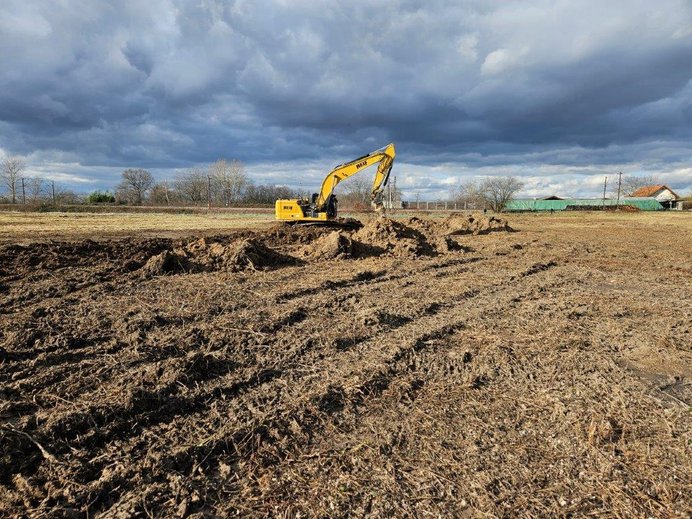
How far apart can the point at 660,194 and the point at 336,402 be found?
12422cm

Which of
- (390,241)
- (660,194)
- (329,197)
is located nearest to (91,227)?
(329,197)

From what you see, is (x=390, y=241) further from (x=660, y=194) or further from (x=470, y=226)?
(x=660, y=194)

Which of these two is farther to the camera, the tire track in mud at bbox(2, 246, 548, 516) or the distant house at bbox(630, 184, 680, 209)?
the distant house at bbox(630, 184, 680, 209)

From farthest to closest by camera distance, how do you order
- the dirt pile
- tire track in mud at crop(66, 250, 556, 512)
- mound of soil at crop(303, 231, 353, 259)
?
mound of soil at crop(303, 231, 353, 259) < the dirt pile < tire track in mud at crop(66, 250, 556, 512)

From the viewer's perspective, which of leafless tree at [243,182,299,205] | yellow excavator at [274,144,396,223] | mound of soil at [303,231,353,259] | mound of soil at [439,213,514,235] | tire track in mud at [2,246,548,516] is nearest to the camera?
tire track in mud at [2,246,548,516]

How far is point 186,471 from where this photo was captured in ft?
8.33

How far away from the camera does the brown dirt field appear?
2.38 metres

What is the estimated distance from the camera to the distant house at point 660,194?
308 feet

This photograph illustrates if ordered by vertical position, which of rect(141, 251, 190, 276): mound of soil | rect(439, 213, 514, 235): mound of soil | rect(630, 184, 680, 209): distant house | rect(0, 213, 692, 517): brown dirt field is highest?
rect(630, 184, 680, 209): distant house

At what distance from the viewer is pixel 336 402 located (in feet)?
11.0

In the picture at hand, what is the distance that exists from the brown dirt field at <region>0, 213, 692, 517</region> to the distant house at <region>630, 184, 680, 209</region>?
110128 mm

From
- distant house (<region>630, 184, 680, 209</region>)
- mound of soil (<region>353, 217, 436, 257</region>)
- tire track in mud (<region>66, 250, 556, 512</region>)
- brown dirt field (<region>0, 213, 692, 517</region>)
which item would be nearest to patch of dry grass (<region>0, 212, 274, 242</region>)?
mound of soil (<region>353, 217, 436, 257</region>)

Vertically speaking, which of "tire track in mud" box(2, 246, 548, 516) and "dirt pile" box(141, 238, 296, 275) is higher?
"dirt pile" box(141, 238, 296, 275)

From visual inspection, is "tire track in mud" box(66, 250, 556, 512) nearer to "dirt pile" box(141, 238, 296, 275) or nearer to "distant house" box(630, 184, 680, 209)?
"dirt pile" box(141, 238, 296, 275)
